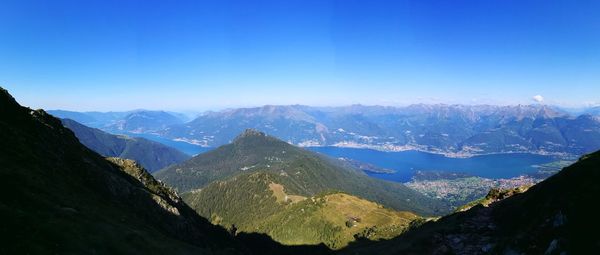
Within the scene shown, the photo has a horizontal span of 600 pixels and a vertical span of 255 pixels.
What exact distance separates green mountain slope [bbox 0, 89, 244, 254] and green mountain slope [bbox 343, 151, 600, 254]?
53.9 metres

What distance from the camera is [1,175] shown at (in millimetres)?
48875

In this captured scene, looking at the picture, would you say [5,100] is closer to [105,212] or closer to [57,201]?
[105,212]

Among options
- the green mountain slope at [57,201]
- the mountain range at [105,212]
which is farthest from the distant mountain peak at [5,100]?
the mountain range at [105,212]

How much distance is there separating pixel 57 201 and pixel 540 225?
71.1 meters

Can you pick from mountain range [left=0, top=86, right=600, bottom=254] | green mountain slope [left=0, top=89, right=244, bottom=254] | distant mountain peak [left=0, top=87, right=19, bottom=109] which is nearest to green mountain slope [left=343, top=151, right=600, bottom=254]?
mountain range [left=0, top=86, right=600, bottom=254]

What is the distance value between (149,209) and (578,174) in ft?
361

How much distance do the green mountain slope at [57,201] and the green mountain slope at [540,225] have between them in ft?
177

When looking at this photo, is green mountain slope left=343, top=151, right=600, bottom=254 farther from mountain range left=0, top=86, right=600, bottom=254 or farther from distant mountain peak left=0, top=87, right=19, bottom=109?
distant mountain peak left=0, top=87, right=19, bottom=109

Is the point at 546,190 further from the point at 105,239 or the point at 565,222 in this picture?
the point at 105,239

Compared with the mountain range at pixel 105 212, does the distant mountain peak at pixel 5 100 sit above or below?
above

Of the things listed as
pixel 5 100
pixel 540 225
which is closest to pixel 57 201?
pixel 5 100

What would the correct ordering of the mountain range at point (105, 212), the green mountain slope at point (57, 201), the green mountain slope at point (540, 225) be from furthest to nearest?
the green mountain slope at point (540, 225) → the mountain range at point (105, 212) → the green mountain slope at point (57, 201)

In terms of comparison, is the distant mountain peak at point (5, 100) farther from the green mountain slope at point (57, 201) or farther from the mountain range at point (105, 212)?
the mountain range at point (105, 212)

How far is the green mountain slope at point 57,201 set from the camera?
1529 inches
